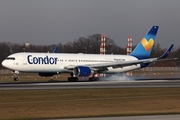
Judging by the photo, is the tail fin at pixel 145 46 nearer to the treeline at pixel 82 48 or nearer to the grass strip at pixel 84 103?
the grass strip at pixel 84 103

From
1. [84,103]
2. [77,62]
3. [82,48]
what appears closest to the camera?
[84,103]

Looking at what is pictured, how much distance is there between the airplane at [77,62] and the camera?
188 feet

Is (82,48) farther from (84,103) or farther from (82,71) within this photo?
(84,103)

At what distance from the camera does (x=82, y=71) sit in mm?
58719

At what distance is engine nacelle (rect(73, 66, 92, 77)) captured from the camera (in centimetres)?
5857

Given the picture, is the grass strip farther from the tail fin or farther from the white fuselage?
the tail fin

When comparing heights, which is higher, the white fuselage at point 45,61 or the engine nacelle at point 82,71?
the white fuselage at point 45,61

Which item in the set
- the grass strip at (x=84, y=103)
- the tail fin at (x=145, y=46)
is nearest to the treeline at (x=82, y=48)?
the tail fin at (x=145, y=46)

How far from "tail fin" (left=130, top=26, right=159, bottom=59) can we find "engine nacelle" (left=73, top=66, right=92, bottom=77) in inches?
513

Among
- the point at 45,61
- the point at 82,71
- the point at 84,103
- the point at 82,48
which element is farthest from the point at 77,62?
the point at 82,48

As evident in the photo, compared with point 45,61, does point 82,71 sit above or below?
below

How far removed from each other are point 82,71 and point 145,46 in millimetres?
15741

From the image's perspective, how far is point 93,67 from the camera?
61906 millimetres

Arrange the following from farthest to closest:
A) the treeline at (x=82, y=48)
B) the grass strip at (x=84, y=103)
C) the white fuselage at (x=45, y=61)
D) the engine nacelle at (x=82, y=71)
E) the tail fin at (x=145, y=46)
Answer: the treeline at (x=82, y=48)
the tail fin at (x=145, y=46)
the engine nacelle at (x=82, y=71)
the white fuselage at (x=45, y=61)
the grass strip at (x=84, y=103)
